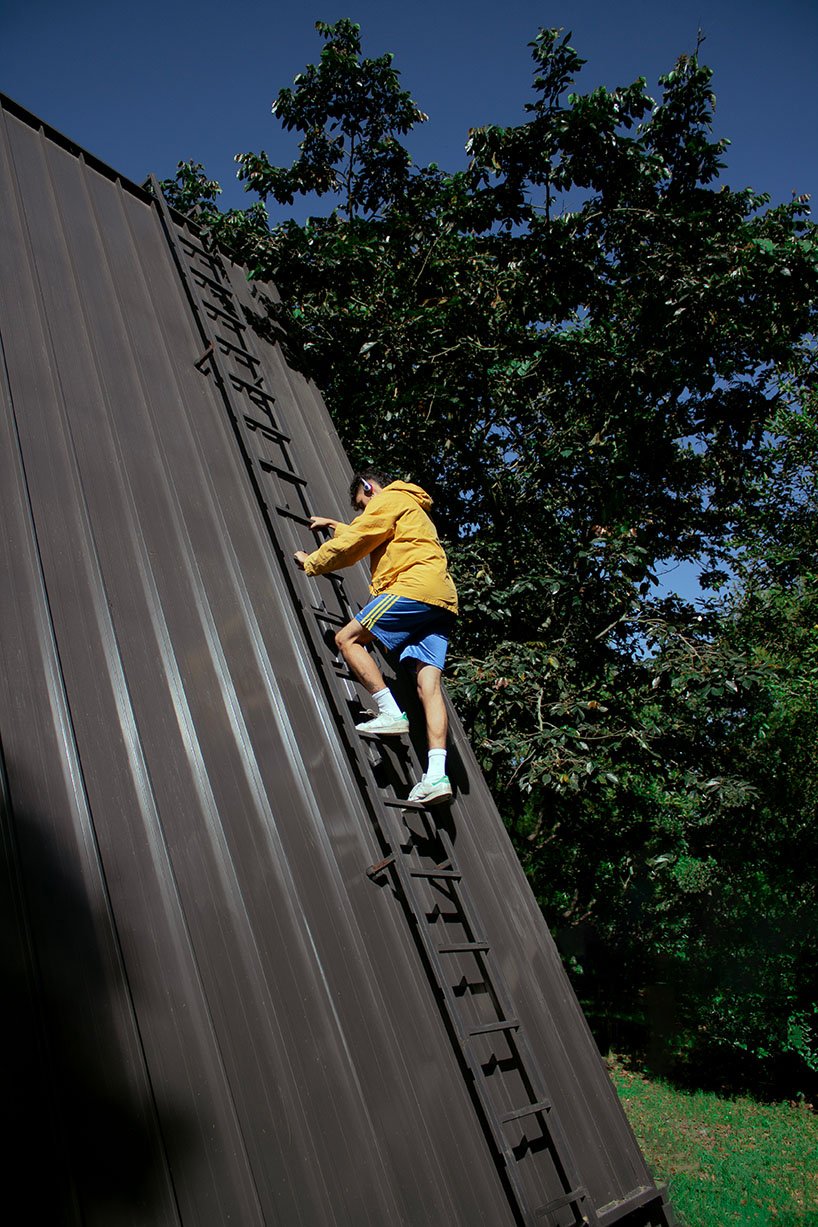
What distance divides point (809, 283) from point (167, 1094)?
28.7 feet

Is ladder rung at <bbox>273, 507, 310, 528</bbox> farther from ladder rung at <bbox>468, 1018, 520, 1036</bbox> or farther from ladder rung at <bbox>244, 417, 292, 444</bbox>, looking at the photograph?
ladder rung at <bbox>468, 1018, 520, 1036</bbox>

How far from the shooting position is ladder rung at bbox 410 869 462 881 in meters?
3.17

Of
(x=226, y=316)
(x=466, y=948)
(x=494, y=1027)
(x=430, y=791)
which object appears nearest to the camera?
(x=494, y=1027)

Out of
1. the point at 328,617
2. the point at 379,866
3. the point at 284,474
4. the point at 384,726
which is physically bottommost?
the point at 379,866

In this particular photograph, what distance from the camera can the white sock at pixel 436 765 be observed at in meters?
3.46

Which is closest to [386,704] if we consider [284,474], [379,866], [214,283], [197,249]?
[379,866]

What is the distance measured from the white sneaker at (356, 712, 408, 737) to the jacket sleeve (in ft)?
2.73

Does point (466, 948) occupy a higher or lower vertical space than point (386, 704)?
lower

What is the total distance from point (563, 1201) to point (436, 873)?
1.24 metres

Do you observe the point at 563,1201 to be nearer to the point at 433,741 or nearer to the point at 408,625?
the point at 433,741

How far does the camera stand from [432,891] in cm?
335

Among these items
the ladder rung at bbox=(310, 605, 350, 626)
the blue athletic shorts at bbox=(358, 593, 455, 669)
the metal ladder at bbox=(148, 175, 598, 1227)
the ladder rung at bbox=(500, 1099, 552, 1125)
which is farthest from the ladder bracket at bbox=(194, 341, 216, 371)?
the ladder rung at bbox=(500, 1099, 552, 1125)

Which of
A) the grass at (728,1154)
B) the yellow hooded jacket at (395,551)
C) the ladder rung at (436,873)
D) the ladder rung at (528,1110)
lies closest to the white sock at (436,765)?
the ladder rung at (436,873)

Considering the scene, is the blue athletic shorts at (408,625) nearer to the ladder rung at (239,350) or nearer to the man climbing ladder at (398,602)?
the man climbing ladder at (398,602)
